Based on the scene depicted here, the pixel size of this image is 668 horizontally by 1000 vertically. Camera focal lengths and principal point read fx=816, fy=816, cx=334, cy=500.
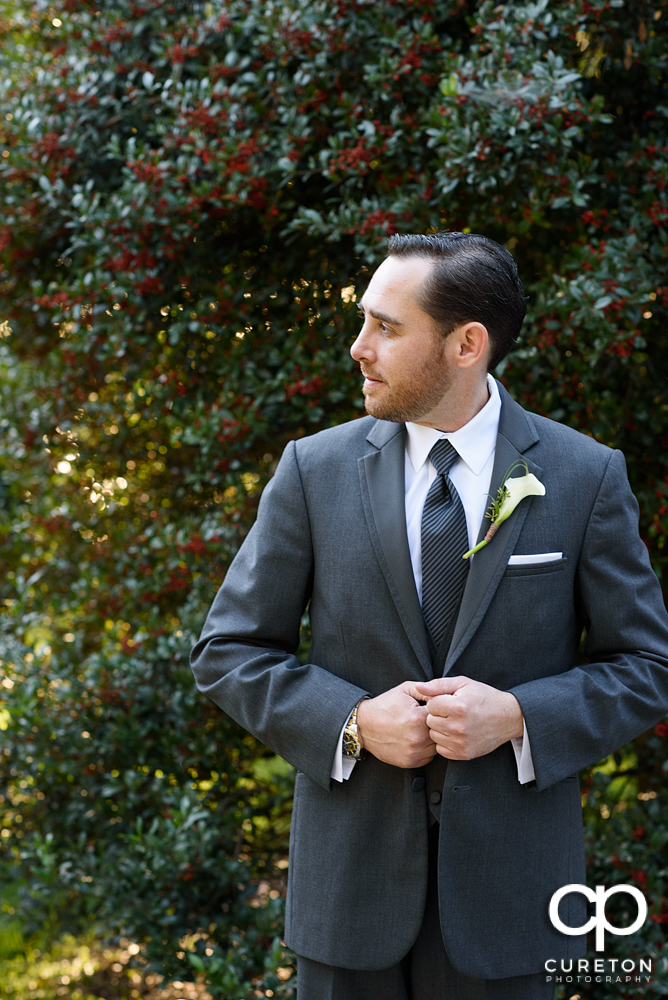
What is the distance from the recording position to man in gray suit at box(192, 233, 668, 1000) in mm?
1676

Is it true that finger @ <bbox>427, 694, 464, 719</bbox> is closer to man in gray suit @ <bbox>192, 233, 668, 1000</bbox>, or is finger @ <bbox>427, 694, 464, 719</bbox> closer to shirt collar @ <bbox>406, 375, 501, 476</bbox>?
man in gray suit @ <bbox>192, 233, 668, 1000</bbox>

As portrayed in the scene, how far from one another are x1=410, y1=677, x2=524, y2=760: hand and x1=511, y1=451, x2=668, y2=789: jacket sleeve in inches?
2.6

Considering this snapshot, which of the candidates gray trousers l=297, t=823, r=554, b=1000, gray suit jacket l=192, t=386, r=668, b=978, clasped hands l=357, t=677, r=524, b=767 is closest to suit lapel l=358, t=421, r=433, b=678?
gray suit jacket l=192, t=386, r=668, b=978

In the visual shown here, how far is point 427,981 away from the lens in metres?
1.74

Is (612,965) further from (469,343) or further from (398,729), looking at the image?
(469,343)

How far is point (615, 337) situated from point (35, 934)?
3382mm

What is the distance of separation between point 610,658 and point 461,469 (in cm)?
52

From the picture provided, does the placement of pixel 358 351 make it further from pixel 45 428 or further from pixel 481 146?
pixel 45 428

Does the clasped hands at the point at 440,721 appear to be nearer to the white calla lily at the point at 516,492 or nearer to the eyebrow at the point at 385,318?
the white calla lily at the point at 516,492

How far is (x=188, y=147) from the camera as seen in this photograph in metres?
2.71

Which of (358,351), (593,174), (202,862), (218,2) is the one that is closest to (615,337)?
(593,174)

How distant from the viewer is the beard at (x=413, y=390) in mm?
1748

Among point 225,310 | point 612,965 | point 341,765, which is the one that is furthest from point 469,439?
point 612,965

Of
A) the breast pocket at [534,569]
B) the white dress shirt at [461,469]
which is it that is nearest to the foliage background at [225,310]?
the white dress shirt at [461,469]
